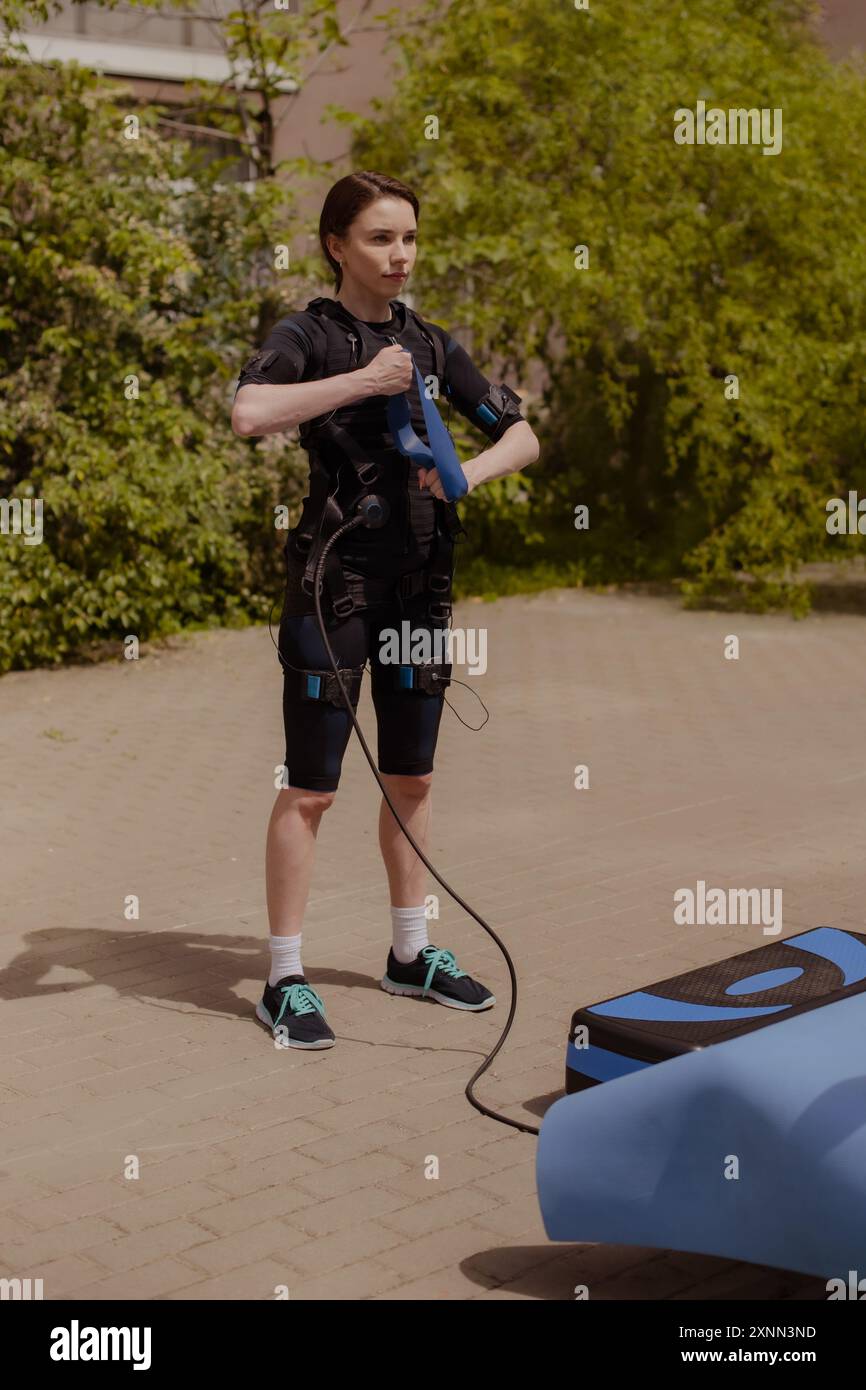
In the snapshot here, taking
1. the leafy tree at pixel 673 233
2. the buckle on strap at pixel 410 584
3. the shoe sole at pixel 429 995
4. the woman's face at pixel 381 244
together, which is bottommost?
the shoe sole at pixel 429 995

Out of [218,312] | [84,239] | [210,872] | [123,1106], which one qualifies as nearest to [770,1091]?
[123,1106]

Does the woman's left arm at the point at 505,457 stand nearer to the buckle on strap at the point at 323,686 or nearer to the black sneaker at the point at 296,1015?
the buckle on strap at the point at 323,686

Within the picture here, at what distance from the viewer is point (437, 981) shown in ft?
16.4

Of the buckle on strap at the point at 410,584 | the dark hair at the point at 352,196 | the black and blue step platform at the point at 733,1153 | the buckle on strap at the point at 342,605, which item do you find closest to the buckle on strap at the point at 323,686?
the buckle on strap at the point at 342,605

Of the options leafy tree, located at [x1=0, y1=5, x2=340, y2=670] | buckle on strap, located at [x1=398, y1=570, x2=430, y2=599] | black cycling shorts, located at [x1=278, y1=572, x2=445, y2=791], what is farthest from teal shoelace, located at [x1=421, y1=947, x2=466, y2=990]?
leafy tree, located at [x1=0, y1=5, x2=340, y2=670]

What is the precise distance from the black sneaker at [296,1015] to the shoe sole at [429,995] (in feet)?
1.11

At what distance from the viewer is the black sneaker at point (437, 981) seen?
4961 mm

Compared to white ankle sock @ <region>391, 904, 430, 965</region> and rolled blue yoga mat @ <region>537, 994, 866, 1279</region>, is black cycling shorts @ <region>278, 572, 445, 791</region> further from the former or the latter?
rolled blue yoga mat @ <region>537, 994, 866, 1279</region>

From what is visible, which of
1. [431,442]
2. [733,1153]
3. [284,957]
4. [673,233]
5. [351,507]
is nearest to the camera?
[733,1153]

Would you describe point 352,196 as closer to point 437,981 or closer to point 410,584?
point 410,584

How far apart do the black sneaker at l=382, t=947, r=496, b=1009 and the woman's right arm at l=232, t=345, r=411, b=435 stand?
1646 millimetres

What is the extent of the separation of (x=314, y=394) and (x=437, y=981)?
174cm

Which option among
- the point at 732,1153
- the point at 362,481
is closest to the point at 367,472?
the point at 362,481

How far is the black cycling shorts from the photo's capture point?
4.57 metres
